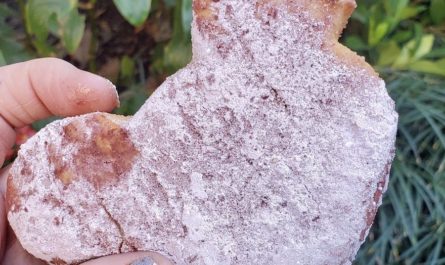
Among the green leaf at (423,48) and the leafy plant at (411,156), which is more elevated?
the green leaf at (423,48)

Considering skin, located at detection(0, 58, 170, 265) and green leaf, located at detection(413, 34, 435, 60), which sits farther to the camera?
green leaf, located at detection(413, 34, 435, 60)

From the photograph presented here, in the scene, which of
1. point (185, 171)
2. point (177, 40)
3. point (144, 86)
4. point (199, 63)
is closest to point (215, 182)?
point (185, 171)

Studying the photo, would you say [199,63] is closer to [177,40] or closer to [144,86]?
[177,40]

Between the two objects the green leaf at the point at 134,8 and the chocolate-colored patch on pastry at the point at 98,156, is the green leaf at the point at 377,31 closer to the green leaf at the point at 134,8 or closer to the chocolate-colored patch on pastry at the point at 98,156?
the green leaf at the point at 134,8

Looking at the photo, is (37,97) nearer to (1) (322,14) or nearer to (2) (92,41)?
(1) (322,14)

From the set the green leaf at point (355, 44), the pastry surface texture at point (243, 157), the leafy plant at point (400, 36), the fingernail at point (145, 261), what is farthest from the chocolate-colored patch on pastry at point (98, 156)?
the green leaf at point (355, 44)

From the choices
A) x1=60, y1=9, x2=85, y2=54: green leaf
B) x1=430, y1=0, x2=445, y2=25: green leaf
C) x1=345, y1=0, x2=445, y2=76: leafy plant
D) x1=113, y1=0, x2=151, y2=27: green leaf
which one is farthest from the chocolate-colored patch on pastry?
x1=430, y1=0, x2=445, y2=25: green leaf

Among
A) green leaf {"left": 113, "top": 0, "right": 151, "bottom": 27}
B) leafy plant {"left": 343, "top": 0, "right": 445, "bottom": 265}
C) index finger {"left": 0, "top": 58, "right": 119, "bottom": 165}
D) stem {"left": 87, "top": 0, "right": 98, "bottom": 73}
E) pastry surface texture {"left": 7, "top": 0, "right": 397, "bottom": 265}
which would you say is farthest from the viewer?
stem {"left": 87, "top": 0, "right": 98, "bottom": 73}

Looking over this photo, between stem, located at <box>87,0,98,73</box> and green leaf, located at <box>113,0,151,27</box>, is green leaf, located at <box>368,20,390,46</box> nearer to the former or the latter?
green leaf, located at <box>113,0,151,27</box>
